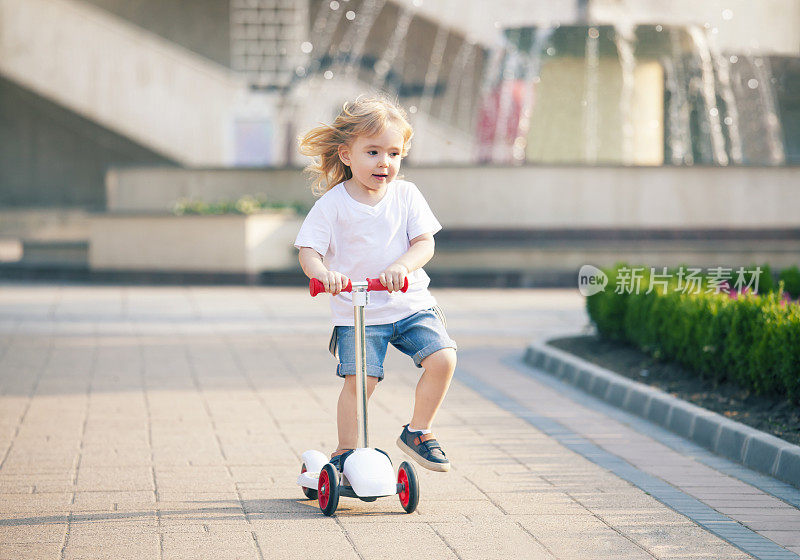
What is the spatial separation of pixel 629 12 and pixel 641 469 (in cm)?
1205

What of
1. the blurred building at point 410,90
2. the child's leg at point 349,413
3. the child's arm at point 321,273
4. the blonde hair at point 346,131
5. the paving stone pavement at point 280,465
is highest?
the blurred building at point 410,90

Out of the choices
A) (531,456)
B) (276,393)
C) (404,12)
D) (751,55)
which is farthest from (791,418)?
(404,12)

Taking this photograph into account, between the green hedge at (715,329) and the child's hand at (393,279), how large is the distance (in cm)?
273

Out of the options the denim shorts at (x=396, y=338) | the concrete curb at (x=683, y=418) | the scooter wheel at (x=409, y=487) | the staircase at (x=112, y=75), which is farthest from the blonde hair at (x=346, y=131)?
the staircase at (x=112, y=75)

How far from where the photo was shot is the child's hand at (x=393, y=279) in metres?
4.36

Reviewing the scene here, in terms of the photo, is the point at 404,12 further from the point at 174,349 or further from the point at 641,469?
the point at 641,469

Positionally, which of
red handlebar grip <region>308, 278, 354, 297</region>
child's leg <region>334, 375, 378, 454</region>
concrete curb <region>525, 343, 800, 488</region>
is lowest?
concrete curb <region>525, 343, 800, 488</region>

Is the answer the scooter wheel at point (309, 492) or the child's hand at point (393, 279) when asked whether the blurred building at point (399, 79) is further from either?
the child's hand at point (393, 279)

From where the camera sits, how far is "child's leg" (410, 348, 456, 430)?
4.78m

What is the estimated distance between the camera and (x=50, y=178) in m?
28.7

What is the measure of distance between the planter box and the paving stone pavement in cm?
510

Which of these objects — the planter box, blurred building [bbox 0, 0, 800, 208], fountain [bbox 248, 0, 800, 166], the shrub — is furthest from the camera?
blurred building [bbox 0, 0, 800, 208]

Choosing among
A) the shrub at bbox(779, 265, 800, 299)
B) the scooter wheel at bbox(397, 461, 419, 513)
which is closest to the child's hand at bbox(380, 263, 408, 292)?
the scooter wheel at bbox(397, 461, 419, 513)

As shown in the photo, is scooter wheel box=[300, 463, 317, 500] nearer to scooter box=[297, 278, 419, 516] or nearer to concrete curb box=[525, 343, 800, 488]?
scooter box=[297, 278, 419, 516]
